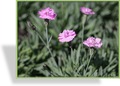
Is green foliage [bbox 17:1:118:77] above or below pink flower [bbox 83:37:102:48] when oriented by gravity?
below

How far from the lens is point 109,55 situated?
8.11 ft

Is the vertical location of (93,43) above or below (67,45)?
above

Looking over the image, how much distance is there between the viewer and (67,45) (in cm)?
252

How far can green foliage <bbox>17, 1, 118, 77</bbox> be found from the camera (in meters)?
2.34

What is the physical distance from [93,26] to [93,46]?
0.43m

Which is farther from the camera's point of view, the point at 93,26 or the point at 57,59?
the point at 93,26

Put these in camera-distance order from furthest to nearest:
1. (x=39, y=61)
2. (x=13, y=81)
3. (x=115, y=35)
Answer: (x=115, y=35), (x=39, y=61), (x=13, y=81)

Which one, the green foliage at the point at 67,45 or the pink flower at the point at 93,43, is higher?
the pink flower at the point at 93,43

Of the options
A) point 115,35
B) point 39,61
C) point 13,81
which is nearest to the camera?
point 13,81

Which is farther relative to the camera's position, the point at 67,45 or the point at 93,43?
the point at 67,45

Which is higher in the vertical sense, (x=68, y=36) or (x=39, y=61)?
(x=68, y=36)

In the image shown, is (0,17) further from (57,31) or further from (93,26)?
(93,26)

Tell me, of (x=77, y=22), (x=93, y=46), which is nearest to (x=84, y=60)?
(x=93, y=46)

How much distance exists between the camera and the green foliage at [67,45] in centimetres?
234
